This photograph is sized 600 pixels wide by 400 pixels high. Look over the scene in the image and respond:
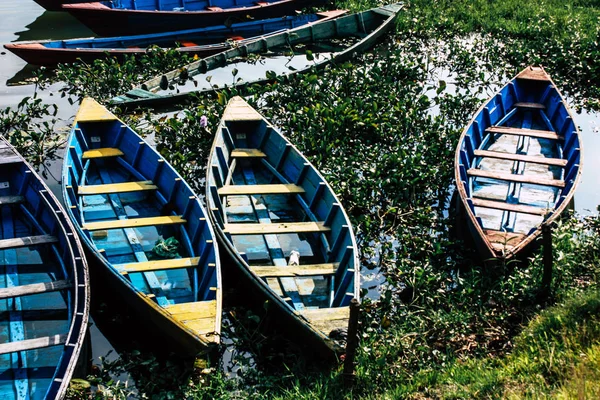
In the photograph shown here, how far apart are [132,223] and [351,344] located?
335cm

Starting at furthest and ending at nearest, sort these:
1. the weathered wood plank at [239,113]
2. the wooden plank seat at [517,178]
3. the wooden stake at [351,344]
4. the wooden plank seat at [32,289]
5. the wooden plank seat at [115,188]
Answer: the weathered wood plank at [239,113] → the wooden plank seat at [517,178] → the wooden plank seat at [115,188] → the wooden plank seat at [32,289] → the wooden stake at [351,344]

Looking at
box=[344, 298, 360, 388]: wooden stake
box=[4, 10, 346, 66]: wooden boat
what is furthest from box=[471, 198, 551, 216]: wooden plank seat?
box=[4, 10, 346, 66]: wooden boat

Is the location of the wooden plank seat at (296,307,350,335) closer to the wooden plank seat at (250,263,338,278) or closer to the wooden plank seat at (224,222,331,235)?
the wooden plank seat at (250,263,338,278)

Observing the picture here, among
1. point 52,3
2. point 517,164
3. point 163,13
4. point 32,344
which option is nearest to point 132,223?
point 32,344

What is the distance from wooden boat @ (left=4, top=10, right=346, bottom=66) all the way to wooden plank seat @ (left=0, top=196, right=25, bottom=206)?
5.61 meters

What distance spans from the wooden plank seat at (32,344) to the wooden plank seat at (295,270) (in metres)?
2.09

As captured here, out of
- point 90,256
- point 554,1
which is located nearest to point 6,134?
point 90,256

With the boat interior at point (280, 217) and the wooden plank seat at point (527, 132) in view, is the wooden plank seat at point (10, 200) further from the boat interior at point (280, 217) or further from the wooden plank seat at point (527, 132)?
the wooden plank seat at point (527, 132)

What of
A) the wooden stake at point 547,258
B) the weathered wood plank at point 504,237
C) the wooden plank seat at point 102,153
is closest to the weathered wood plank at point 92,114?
the wooden plank seat at point 102,153

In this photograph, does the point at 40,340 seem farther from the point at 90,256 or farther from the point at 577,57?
the point at 577,57

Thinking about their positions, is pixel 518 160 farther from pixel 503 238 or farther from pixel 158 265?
pixel 158 265

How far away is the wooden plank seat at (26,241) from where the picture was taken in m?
7.46

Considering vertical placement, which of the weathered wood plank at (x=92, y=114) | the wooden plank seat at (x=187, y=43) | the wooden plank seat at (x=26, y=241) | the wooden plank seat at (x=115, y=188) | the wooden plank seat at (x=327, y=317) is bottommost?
the wooden plank seat at (x=327, y=317)

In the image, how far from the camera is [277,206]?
8953 millimetres
